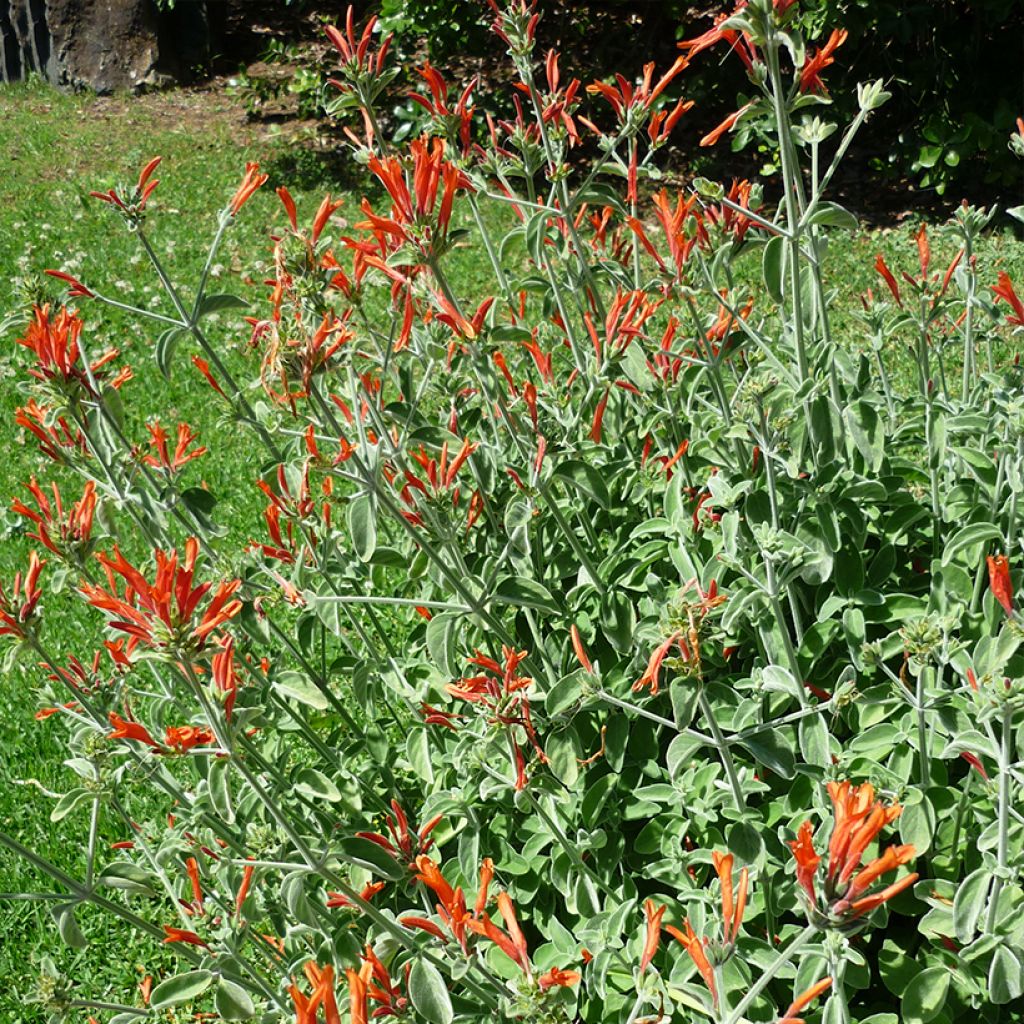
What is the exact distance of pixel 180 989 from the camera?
5.34 feet

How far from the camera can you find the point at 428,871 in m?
1.34

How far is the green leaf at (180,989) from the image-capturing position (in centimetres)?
161

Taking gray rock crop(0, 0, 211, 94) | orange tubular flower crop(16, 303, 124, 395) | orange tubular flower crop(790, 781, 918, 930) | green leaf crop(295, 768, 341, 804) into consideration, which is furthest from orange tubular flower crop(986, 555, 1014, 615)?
gray rock crop(0, 0, 211, 94)

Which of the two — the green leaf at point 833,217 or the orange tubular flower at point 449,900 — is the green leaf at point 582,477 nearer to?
the green leaf at point 833,217

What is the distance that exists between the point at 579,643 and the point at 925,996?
2.25ft

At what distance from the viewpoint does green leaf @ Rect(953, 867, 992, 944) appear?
1.52 meters

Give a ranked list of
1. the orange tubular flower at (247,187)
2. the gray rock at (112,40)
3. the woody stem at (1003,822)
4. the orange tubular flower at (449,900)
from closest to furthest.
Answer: the orange tubular flower at (449,900) < the woody stem at (1003,822) < the orange tubular flower at (247,187) < the gray rock at (112,40)

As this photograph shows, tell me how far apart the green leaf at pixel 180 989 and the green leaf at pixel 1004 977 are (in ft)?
3.49

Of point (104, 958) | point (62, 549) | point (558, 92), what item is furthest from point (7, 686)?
point (558, 92)

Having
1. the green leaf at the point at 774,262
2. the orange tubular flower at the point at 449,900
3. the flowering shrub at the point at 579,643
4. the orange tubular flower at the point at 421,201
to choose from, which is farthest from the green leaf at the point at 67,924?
the green leaf at the point at 774,262

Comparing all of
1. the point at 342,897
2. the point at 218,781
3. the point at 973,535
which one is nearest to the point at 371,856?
the point at 342,897

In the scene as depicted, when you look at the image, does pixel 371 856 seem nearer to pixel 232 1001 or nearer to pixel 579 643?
pixel 232 1001

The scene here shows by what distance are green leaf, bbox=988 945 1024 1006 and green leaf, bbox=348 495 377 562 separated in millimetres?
999

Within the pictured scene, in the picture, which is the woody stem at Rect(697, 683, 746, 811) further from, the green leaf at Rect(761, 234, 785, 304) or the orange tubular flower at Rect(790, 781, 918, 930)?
the green leaf at Rect(761, 234, 785, 304)
